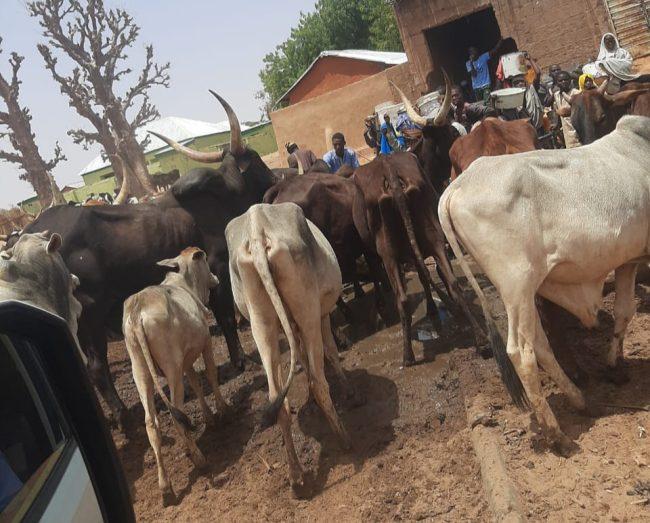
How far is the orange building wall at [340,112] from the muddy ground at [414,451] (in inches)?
498

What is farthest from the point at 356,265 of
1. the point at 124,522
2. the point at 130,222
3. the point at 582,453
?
the point at 124,522

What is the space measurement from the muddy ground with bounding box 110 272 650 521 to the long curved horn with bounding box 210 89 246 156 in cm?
318

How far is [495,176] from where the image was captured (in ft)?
13.9

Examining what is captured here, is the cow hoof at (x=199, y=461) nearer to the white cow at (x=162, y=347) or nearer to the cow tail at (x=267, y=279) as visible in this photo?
the white cow at (x=162, y=347)

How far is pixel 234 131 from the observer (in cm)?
849

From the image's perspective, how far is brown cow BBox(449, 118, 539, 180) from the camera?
684cm

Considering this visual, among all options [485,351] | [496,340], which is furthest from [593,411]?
[485,351]

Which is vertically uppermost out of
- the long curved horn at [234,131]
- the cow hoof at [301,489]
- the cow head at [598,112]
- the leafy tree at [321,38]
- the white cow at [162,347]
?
the leafy tree at [321,38]

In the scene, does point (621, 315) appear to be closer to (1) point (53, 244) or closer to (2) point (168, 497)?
(2) point (168, 497)

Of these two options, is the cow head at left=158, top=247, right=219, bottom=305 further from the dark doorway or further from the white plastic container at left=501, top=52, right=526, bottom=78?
the dark doorway

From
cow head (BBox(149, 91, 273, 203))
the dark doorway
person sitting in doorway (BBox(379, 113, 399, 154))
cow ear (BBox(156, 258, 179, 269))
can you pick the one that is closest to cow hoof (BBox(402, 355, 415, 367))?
cow ear (BBox(156, 258, 179, 269))

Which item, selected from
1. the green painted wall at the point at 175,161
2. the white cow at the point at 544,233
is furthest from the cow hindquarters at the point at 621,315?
the green painted wall at the point at 175,161

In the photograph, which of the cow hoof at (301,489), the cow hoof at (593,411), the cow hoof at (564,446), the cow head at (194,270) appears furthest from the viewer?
the cow head at (194,270)

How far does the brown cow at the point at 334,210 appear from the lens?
7.62 m
